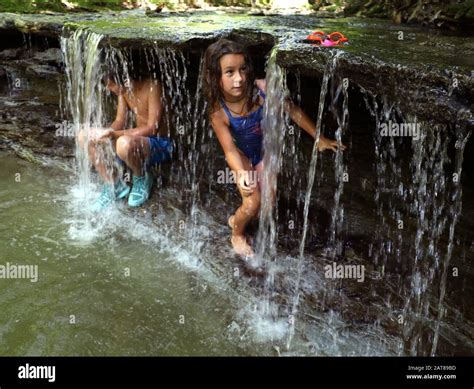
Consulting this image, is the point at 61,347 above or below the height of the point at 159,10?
below

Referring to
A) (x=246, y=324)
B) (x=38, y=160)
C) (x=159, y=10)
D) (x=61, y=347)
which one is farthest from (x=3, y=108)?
(x=246, y=324)

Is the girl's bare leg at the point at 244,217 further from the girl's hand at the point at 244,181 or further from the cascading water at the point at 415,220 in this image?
the cascading water at the point at 415,220

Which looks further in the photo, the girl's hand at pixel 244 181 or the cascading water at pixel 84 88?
the cascading water at pixel 84 88

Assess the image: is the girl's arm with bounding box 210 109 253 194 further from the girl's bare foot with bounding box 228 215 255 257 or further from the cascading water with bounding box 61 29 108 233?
the cascading water with bounding box 61 29 108 233

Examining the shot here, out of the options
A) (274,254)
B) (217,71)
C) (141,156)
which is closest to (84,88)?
(141,156)

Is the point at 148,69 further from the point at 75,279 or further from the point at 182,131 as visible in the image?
the point at 75,279

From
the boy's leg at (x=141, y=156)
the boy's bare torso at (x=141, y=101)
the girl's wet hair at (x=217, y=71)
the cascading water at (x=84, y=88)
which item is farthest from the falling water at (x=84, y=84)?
the girl's wet hair at (x=217, y=71)

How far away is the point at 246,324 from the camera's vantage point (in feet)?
11.4

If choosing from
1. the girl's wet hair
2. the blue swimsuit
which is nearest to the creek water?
the blue swimsuit

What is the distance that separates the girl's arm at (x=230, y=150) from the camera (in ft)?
13.0

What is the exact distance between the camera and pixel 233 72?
12.5 ft

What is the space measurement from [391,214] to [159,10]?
6311 millimetres

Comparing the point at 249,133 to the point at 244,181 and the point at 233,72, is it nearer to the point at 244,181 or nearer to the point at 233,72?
the point at 244,181
